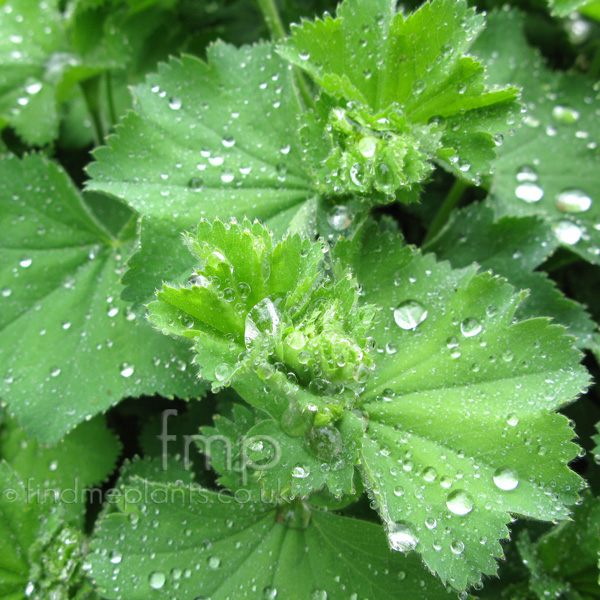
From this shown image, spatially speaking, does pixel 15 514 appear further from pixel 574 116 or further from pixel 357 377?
pixel 574 116

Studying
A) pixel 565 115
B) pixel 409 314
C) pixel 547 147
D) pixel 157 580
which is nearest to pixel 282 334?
pixel 409 314

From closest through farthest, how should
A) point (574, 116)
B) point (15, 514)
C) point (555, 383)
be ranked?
point (555, 383) < point (15, 514) < point (574, 116)

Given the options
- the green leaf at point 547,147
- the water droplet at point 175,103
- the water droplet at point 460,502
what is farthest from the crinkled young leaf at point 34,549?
the green leaf at point 547,147

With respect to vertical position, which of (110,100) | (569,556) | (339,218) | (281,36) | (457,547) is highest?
(281,36)

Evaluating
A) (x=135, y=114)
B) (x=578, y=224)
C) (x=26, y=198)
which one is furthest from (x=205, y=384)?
(x=578, y=224)

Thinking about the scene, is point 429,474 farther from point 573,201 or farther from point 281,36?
point 281,36

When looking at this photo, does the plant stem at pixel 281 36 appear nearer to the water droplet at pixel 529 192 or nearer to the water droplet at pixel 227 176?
the water droplet at pixel 227 176
